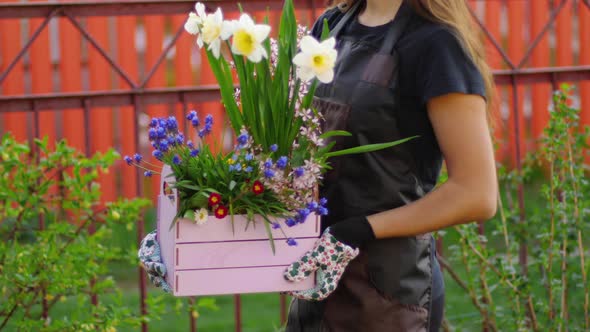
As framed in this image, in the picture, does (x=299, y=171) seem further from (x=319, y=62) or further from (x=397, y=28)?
(x=397, y=28)

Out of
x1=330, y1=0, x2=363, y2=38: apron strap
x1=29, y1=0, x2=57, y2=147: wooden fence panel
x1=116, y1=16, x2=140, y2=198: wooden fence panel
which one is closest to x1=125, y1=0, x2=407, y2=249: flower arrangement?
x1=330, y1=0, x2=363, y2=38: apron strap

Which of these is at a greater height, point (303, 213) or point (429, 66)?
point (429, 66)

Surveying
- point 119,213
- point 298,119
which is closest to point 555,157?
point 119,213

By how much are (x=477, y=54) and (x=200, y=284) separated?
0.67 meters

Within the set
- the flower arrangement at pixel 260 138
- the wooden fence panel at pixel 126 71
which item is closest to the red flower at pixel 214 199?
the flower arrangement at pixel 260 138

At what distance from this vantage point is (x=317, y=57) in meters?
1.52

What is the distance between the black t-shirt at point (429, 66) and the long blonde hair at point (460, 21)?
0.01 metres

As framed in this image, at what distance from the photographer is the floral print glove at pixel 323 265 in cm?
165

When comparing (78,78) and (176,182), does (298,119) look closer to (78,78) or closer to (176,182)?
(176,182)

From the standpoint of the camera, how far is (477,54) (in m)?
1.71

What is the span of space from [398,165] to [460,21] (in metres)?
0.30

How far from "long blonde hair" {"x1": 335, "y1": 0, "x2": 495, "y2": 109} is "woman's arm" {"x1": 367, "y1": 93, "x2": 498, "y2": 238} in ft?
0.30

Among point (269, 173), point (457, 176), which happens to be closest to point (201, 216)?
point (269, 173)

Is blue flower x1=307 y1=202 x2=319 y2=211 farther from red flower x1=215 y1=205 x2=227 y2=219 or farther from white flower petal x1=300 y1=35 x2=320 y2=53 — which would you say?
white flower petal x1=300 y1=35 x2=320 y2=53
